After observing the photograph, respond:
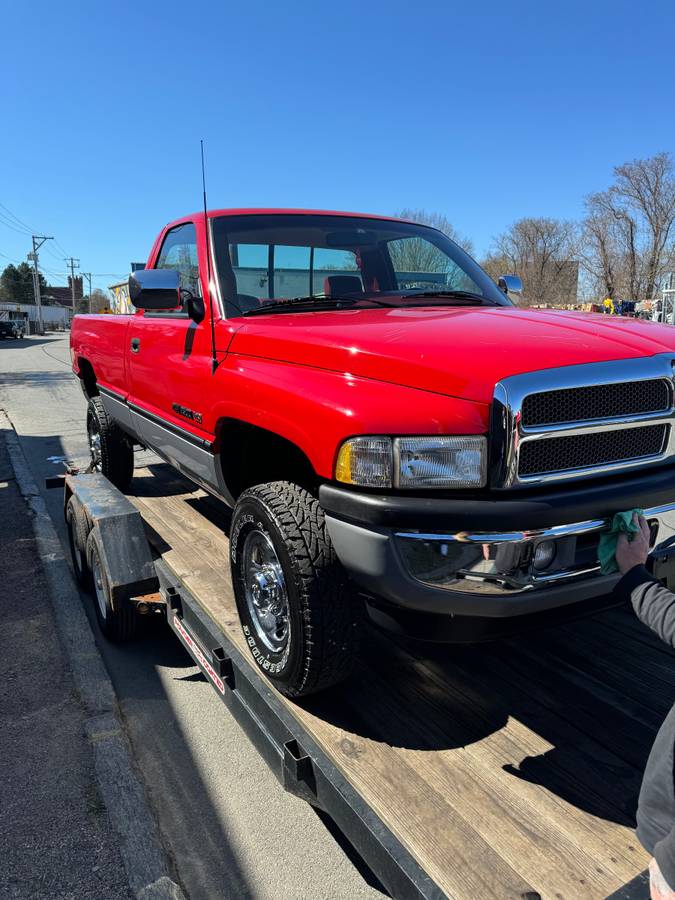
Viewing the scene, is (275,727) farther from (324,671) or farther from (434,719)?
(434,719)

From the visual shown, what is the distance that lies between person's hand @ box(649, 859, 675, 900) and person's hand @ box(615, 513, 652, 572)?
775mm

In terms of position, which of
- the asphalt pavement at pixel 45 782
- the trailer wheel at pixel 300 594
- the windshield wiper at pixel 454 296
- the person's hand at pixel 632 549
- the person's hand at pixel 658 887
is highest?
the windshield wiper at pixel 454 296

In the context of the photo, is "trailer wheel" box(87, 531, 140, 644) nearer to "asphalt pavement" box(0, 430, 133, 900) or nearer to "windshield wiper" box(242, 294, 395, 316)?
"asphalt pavement" box(0, 430, 133, 900)

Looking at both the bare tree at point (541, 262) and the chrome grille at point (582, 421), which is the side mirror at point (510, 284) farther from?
the bare tree at point (541, 262)

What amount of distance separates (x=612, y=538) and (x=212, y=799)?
72.0 inches

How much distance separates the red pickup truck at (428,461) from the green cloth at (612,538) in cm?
3

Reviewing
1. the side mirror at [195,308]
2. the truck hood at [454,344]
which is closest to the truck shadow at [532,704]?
the truck hood at [454,344]

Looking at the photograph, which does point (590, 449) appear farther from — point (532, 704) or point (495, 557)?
point (532, 704)

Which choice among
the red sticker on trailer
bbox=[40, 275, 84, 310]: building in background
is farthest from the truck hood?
bbox=[40, 275, 84, 310]: building in background

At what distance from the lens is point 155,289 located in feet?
10.1

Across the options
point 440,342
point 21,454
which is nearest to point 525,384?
point 440,342

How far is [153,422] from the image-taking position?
3955 mm

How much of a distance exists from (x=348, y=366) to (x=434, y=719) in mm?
1227

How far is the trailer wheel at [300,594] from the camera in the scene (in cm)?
210
